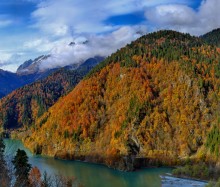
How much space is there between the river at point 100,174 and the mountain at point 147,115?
5.98 meters

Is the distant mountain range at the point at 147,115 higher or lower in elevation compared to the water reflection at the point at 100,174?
higher

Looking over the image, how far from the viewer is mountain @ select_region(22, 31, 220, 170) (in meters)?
150

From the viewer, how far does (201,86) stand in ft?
547

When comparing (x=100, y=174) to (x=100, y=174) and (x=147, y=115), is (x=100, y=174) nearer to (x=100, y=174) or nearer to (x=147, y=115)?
(x=100, y=174)

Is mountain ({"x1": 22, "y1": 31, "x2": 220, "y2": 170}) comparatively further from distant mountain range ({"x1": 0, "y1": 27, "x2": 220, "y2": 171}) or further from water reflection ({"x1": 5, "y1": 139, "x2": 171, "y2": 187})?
water reflection ({"x1": 5, "y1": 139, "x2": 171, "y2": 187})

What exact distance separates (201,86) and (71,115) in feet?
215

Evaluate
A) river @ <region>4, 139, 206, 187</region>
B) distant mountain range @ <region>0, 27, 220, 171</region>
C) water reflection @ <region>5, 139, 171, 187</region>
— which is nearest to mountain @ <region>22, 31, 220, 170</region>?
distant mountain range @ <region>0, 27, 220, 171</region>

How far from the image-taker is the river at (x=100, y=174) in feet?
366

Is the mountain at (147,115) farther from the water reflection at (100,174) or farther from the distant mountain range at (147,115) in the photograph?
the water reflection at (100,174)

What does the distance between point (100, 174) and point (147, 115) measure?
46866mm

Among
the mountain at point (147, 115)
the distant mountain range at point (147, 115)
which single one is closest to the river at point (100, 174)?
the distant mountain range at point (147, 115)

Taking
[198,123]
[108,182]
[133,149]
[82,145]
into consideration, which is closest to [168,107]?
[198,123]

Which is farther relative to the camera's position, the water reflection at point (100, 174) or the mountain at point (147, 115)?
→ the mountain at point (147, 115)

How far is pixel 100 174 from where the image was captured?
128 metres
